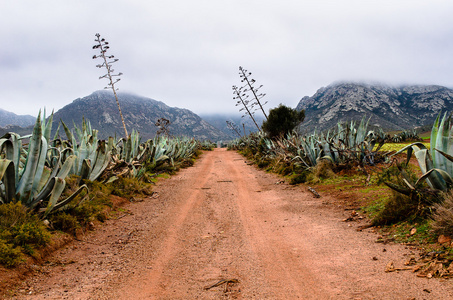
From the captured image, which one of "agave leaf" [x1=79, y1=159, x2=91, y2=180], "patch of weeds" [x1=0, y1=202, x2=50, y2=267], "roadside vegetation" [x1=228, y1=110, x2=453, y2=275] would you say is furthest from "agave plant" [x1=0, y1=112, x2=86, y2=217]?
"roadside vegetation" [x1=228, y1=110, x2=453, y2=275]

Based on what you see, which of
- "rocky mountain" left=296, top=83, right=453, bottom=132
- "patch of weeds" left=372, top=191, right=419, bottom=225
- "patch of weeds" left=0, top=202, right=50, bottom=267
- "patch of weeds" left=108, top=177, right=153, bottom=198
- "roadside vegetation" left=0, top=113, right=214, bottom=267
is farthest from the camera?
"rocky mountain" left=296, top=83, right=453, bottom=132

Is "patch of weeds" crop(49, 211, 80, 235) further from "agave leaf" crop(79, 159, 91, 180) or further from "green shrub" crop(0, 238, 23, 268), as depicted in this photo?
"agave leaf" crop(79, 159, 91, 180)

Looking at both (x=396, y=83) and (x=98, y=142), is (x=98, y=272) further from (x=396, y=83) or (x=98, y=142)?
(x=396, y=83)

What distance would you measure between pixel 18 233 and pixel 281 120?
18.7 meters

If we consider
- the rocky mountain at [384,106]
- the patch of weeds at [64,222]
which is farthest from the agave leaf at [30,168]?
the rocky mountain at [384,106]

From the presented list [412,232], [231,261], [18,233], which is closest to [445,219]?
[412,232]

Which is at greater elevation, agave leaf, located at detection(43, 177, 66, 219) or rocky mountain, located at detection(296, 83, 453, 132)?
rocky mountain, located at detection(296, 83, 453, 132)

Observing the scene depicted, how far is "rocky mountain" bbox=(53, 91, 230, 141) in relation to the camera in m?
104

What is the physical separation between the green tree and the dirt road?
14.6 meters

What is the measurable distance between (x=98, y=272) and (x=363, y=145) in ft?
24.8

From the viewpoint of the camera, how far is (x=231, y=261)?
11.8 feet

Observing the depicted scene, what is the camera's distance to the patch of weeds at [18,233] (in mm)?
3197

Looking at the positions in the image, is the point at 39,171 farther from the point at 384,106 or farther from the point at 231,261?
the point at 384,106

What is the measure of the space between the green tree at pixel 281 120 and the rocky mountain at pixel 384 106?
38.1 meters
